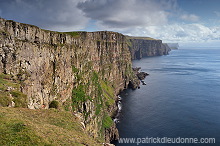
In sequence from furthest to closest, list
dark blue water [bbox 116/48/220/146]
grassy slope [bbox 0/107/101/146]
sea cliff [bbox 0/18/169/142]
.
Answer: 1. dark blue water [bbox 116/48/220/146]
2. sea cliff [bbox 0/18/169/142]
3. grassy slope [bbox 0/107/101/146]

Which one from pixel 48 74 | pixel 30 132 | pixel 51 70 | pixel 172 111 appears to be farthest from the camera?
pixel 172 111

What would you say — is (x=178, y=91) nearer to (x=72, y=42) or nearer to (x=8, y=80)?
(x=72, y=42)

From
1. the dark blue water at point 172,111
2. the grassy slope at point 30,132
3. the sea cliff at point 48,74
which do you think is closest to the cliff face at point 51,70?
the sea cliff at point 48,74

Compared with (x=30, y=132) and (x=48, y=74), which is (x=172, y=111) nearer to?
(x=48, y=74)

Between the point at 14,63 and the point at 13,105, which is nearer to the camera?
A: the point at 13,105

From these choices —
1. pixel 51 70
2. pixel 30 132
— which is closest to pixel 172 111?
pixel 51 70

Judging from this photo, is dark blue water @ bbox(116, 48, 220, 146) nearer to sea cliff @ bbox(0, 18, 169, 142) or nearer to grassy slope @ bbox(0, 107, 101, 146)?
sea cliff @ bbox(0, 18, 169, 142)

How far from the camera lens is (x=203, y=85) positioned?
16338 centimetres

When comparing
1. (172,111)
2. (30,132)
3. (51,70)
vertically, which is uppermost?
(51,70)

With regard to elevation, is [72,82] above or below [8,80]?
below

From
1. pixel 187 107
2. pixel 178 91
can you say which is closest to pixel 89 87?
pixel 187 107

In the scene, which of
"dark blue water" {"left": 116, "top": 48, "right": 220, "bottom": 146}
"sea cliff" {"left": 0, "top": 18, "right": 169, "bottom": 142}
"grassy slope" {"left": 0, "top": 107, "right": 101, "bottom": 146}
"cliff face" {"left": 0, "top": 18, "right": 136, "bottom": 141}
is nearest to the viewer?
"grassy slope" {"left": 0, "top": 107, "right": 101, "bottom": 146}

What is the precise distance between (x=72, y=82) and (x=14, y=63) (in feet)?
97.0

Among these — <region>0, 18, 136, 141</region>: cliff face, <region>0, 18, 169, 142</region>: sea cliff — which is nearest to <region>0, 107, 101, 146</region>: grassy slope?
<region>0, 18, 169, 142</region>: sea cliff
